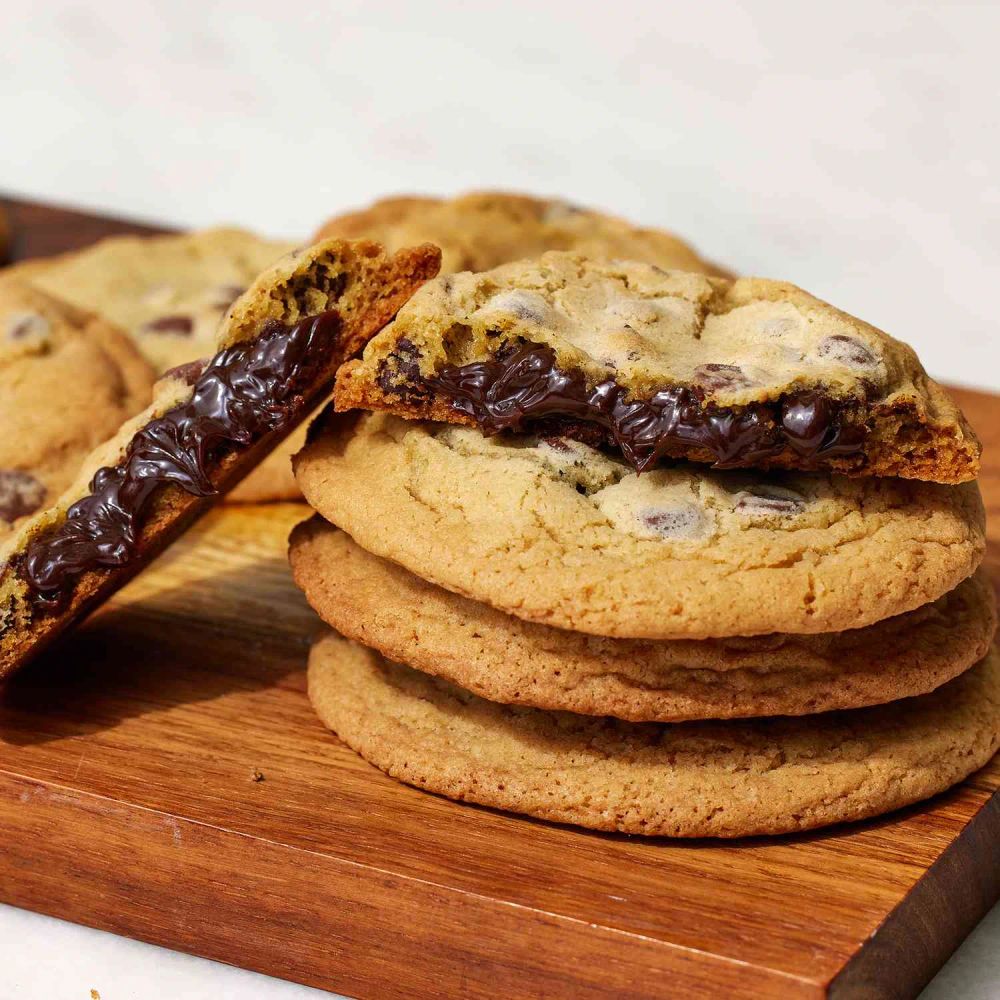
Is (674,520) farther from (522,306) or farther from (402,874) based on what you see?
(402,874)

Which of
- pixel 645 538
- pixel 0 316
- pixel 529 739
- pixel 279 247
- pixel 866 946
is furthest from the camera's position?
pixel 279 247

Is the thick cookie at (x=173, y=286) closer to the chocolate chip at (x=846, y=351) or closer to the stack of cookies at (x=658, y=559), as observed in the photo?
the stack of cookies at (x=658, y=559)

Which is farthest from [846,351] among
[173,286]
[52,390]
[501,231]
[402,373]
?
[173,286]

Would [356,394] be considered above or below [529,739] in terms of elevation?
above

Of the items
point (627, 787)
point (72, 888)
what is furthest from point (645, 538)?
point (72, 888)

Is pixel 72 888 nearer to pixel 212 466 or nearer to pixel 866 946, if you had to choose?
pixel 212 466

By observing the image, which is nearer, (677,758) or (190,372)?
(677,758)
